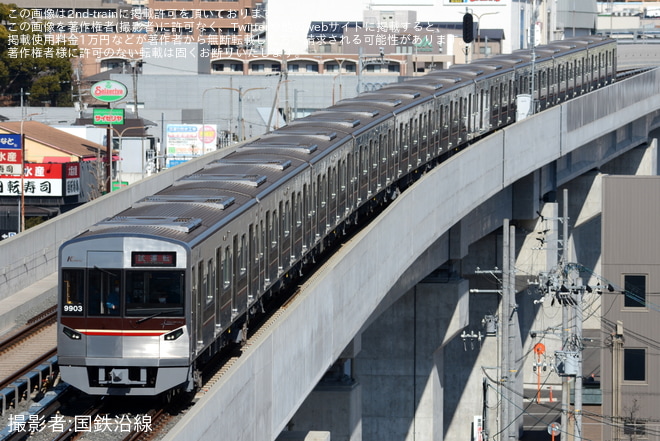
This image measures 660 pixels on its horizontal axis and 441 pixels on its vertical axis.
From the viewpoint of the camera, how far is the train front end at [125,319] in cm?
1745

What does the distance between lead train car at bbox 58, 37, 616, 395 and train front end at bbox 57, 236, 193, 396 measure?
0.01 metres

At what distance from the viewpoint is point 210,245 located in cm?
1845

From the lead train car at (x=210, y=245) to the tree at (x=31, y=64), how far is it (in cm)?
7675

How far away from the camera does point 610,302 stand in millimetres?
43375

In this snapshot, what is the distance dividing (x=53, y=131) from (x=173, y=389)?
50.3m

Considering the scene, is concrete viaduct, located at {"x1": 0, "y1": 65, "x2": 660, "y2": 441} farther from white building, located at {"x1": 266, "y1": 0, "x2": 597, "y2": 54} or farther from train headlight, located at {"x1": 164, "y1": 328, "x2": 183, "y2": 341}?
white building, located at {"x1": 266, "y1": 0, "x2": 597, "y2": 54}

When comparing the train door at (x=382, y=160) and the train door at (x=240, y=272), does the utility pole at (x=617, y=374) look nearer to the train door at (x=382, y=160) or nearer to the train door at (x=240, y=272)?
the train door at (x=382, y=160)

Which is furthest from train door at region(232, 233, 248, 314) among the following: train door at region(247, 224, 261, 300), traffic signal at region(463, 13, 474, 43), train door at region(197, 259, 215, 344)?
traffic signal at region(463, 13, 474, 43)

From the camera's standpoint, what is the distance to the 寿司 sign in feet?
159

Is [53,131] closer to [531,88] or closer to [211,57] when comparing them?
[531,88]

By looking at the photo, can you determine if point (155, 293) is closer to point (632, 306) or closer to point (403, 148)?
point (403, 148)

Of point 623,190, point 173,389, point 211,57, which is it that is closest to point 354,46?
point 211,57

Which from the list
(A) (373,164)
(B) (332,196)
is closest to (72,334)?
(B) (332,196)

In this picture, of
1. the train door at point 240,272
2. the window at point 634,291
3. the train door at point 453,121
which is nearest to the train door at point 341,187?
the train door at point 240,272
